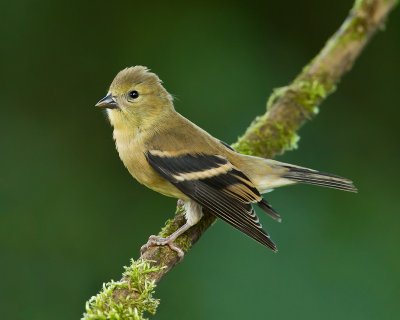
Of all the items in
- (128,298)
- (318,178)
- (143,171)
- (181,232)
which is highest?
(318,178)

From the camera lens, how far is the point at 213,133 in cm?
590

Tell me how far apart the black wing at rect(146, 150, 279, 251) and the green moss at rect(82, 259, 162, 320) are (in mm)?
689

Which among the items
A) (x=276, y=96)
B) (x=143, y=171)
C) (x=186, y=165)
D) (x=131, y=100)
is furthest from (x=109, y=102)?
(x=276, y=96)

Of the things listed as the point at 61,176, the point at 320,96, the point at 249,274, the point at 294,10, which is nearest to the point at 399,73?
the point at 294,10

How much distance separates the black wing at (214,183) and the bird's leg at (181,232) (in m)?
0.10

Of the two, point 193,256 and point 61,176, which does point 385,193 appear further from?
point 61,176

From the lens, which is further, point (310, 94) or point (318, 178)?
point (310, 94)

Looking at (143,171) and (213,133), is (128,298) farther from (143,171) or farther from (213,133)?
(213,133)

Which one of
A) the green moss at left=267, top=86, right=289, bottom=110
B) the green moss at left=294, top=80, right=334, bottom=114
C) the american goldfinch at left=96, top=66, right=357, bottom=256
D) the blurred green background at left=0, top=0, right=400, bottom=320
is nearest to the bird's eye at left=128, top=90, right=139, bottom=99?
the american goldfinch at left=96, top=66, right=357, bottom=256

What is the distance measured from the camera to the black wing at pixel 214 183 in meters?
3.94

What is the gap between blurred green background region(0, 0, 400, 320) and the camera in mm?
5156

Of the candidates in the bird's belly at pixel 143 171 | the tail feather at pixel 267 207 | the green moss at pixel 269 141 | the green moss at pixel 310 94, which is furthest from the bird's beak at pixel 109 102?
the green moss at pixel 310 94

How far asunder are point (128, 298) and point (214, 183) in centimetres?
114

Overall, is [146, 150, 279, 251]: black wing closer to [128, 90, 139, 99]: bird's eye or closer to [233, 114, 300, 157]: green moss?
[128, 90, 139, 99]: bird's eye
